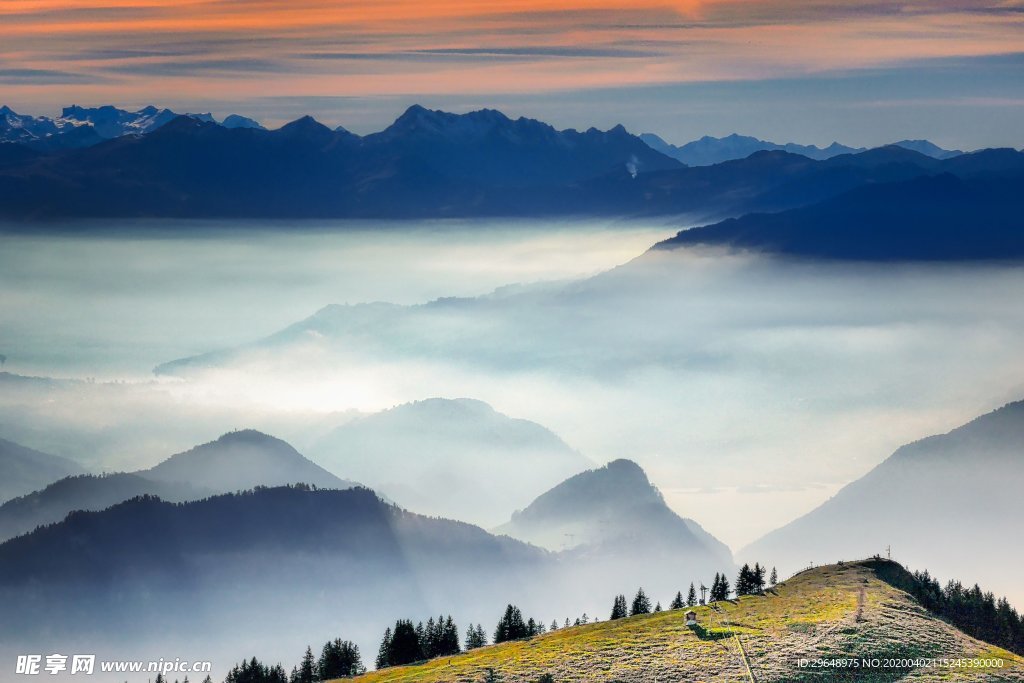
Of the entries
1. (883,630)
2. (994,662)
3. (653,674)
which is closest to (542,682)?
(653,674)

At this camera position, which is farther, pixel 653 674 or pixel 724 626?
pixel 724 626

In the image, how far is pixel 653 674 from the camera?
7205 inches

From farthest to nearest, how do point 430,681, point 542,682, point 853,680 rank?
point 430,681, point 542,682, point 853,680

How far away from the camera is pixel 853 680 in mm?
172625

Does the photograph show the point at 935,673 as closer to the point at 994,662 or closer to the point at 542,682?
the point at 994,662

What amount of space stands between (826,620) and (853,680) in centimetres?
2262

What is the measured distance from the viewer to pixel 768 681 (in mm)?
174750

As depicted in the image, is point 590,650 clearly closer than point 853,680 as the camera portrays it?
No

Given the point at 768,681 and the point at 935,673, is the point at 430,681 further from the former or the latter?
the point at 935,673

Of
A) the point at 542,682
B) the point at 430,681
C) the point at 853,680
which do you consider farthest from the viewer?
the point at 430,681

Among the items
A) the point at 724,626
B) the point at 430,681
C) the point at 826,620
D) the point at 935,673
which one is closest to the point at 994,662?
the point at 935,673

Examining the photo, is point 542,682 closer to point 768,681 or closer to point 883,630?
point 768,681

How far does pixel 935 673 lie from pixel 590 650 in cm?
4786

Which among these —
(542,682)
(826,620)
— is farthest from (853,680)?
(542,682)
